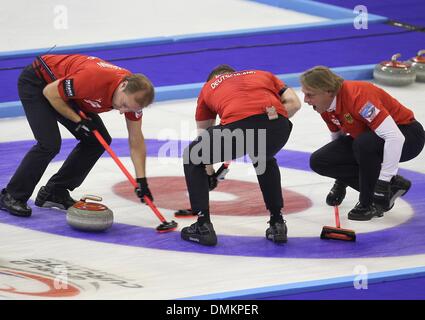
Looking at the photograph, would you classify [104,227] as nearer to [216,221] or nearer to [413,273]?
[216,221]

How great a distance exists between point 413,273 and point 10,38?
25.6 feet

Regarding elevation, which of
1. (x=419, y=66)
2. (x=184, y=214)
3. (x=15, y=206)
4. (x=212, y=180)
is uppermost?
(x=212, y=180)

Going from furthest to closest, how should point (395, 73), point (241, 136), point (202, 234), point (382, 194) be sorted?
point (395, 73)
point (382, 194)
point (202, 234)
point (241, 136)

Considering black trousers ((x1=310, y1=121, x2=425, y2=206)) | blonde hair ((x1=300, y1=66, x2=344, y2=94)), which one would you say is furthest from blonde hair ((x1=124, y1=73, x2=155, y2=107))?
black trousers ((x1=310, y1=121, x2=425, y2=206))

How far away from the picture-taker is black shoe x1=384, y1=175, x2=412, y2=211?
24.5 ft

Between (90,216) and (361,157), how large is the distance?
71.6 inches

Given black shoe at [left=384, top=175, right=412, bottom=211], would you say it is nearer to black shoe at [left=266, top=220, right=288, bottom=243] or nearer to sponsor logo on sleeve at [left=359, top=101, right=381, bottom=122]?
sponsor logo on sleeve at [left=359, top=101, right=381, bottom=122]

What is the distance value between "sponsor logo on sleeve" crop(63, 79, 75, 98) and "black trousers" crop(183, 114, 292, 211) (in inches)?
33.4

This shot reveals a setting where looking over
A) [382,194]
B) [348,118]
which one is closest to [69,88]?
[348,118]

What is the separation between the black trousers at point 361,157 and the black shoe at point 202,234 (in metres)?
1.15

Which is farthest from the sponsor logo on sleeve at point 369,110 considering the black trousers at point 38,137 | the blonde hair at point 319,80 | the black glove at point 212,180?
the black trousers at point 38,137

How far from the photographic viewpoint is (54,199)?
7.55 meters

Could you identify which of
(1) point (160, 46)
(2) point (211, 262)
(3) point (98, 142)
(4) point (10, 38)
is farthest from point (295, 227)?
(4) point (10, 38)

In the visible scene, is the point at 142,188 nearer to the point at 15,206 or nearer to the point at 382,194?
the point at 15,206
